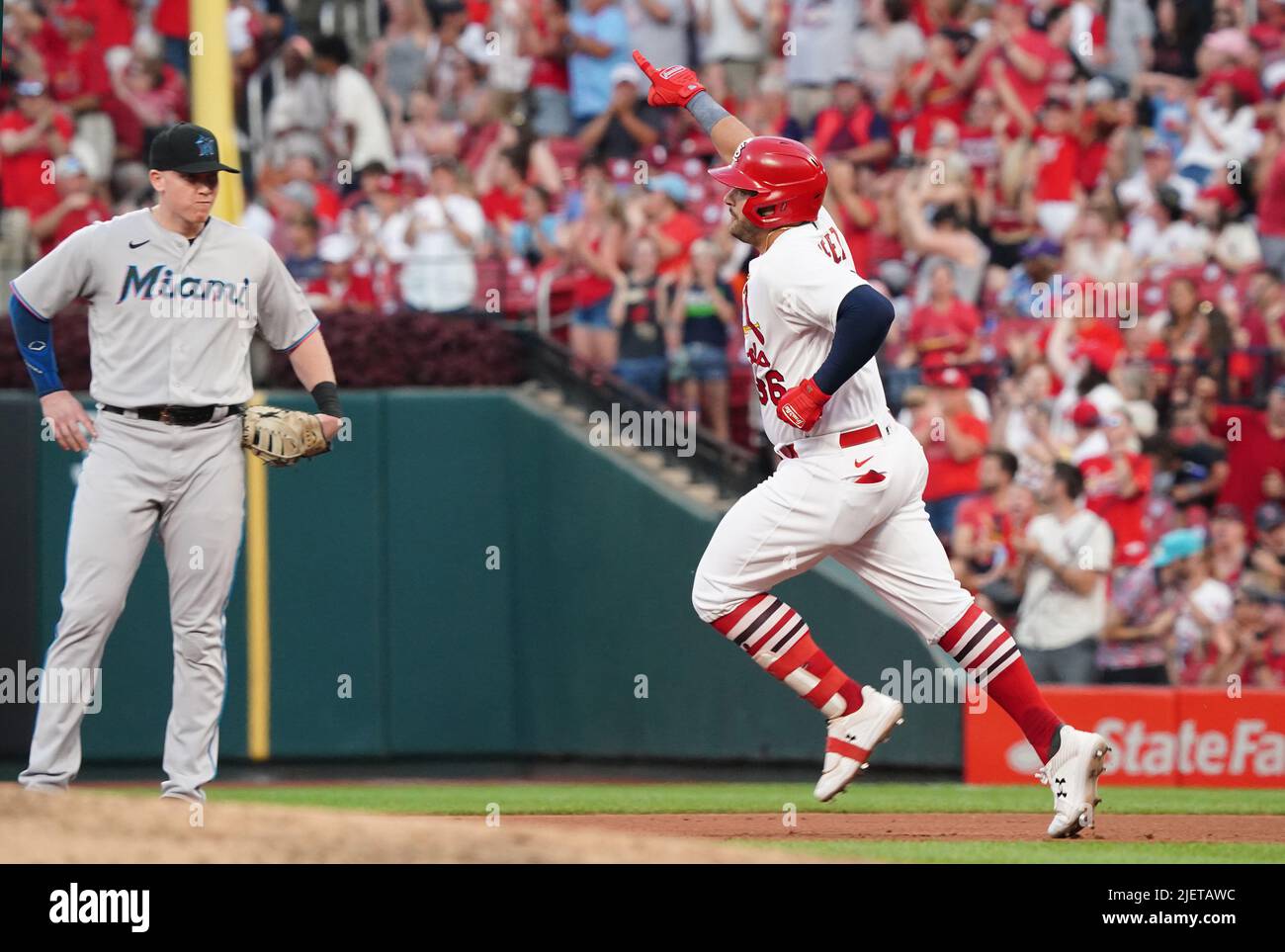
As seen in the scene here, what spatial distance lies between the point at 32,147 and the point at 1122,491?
23.2 ft

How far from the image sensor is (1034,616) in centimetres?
953

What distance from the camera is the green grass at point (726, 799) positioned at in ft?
24.5

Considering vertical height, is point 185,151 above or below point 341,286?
above

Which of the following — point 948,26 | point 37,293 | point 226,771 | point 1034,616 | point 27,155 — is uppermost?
point 948,26

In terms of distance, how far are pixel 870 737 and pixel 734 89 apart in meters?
7.46

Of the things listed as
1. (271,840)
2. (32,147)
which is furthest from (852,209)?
(271,840)

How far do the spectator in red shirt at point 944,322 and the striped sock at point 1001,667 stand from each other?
4539mm

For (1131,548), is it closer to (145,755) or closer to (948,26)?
(948,26)

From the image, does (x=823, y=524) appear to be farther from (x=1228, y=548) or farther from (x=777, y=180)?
(x=1228, y=548)

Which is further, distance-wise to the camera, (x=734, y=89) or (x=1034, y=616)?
(x=734, y=89)

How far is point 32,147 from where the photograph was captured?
477 inches

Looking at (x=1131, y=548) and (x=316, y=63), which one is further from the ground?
(x=316, y=63)

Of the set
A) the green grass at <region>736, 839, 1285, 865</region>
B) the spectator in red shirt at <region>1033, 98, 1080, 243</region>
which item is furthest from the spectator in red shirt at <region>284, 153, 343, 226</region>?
the green grass at <region>736, 839, 1285, 865</region>

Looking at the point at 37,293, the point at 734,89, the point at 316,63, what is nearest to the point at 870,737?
the point at 37,293
